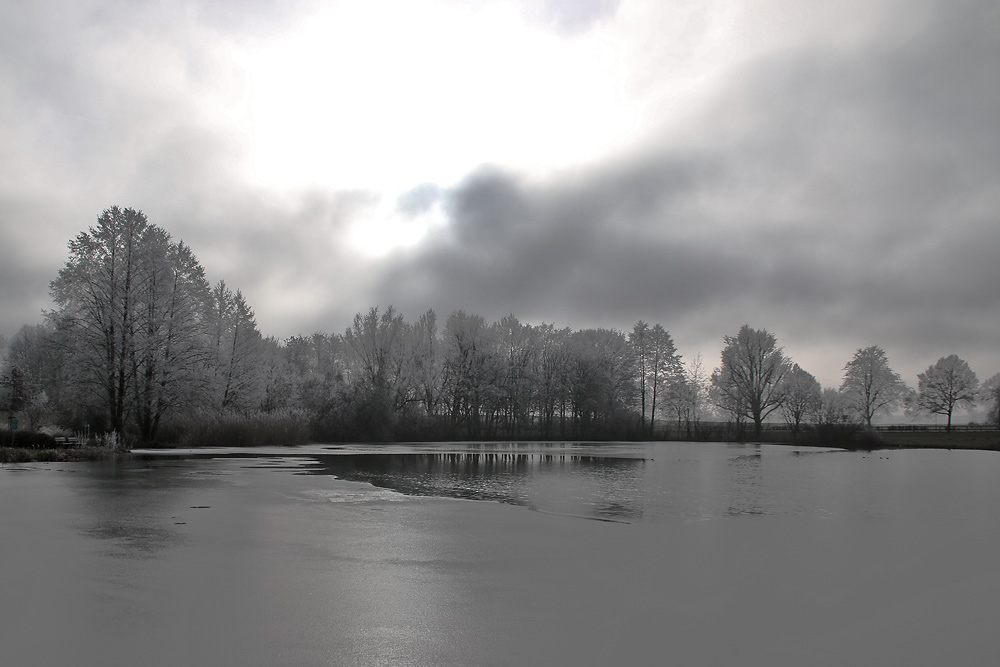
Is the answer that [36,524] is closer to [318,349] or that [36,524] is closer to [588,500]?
[588,500]

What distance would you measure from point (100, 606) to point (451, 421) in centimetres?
5077

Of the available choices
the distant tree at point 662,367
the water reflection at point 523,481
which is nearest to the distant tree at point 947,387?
the distant tree at point 662,367

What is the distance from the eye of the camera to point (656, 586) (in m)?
6.43

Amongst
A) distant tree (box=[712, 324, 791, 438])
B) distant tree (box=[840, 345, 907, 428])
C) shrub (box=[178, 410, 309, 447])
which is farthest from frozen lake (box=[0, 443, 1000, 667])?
distant tree (box=[840, 345, 907, 428])

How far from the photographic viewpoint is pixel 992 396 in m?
72.1

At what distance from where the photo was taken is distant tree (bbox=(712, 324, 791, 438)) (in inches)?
2436

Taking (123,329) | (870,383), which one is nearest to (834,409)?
(870,383)

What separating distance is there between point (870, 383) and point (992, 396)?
15247mm

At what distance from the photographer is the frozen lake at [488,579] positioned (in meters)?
4.70

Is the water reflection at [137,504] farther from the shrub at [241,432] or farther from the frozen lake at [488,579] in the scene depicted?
the shrub at [241,432]

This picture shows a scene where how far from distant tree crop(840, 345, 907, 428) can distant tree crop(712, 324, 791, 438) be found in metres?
11.4

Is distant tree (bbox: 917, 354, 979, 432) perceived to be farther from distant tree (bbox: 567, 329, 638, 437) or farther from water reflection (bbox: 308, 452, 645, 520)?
water reflection (bbox: 308, 452, 645, 520)

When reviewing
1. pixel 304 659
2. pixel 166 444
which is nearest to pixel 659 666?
pixel 304 659

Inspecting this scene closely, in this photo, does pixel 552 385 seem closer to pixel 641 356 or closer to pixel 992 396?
pixel 641 356
